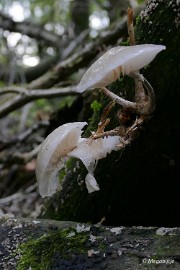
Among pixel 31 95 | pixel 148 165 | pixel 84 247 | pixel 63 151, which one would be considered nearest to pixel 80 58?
pixel 31 95

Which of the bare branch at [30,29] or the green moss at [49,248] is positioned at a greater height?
the bare branch at [30,29]

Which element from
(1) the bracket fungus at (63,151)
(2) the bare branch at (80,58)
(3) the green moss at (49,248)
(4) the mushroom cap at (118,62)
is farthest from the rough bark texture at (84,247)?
(2) the bare branch at (80,58)

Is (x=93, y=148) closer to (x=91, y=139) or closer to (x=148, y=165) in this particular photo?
(x=91, y=139)

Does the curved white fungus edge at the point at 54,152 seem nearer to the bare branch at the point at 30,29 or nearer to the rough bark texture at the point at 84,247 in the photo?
the rough bark texture at the point at 84,247

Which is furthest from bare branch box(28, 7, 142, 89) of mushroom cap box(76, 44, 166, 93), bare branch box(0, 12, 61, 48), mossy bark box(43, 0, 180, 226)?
mushroom cap box(76, 44, 166, 93)

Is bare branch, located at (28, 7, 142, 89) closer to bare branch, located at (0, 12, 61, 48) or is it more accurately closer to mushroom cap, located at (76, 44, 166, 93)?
bare branch, located at (0, 12, 61, 48)

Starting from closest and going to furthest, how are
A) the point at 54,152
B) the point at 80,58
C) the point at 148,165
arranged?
the point at 54,152, the point at 148,165, the point at 80,58
